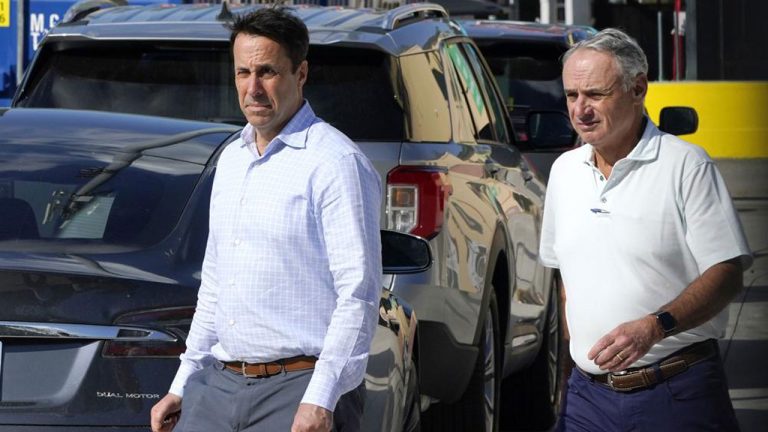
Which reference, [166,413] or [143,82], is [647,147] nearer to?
[166,413]

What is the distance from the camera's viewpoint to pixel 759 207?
19.9 m

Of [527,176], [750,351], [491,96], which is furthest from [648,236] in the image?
[750,351]

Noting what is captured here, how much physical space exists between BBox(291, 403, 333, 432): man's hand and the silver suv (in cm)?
259

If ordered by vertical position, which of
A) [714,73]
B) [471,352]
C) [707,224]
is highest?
[707,224]

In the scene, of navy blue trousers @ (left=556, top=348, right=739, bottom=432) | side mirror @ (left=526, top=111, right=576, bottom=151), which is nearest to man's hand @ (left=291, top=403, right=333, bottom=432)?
navy blue trousers @ (left=556, top=348, right=739, bottom=432)

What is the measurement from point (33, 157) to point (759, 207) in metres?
15.6

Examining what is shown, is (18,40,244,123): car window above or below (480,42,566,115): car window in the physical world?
above

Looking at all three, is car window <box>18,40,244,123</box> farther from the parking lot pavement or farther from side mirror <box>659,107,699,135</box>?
side mirror <box>659,107,699,135</box>

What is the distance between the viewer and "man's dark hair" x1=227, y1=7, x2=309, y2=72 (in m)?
3.97

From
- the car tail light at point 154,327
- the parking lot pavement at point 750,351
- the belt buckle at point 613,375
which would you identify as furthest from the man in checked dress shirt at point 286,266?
the parking lot pavement at point 750,351

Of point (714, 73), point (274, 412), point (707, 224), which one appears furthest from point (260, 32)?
point (714, 73)

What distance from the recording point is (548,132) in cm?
873

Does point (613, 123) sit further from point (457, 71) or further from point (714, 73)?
point (714, 73)

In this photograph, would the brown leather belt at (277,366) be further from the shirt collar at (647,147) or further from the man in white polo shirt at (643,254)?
the shirt collar at (647,147)
